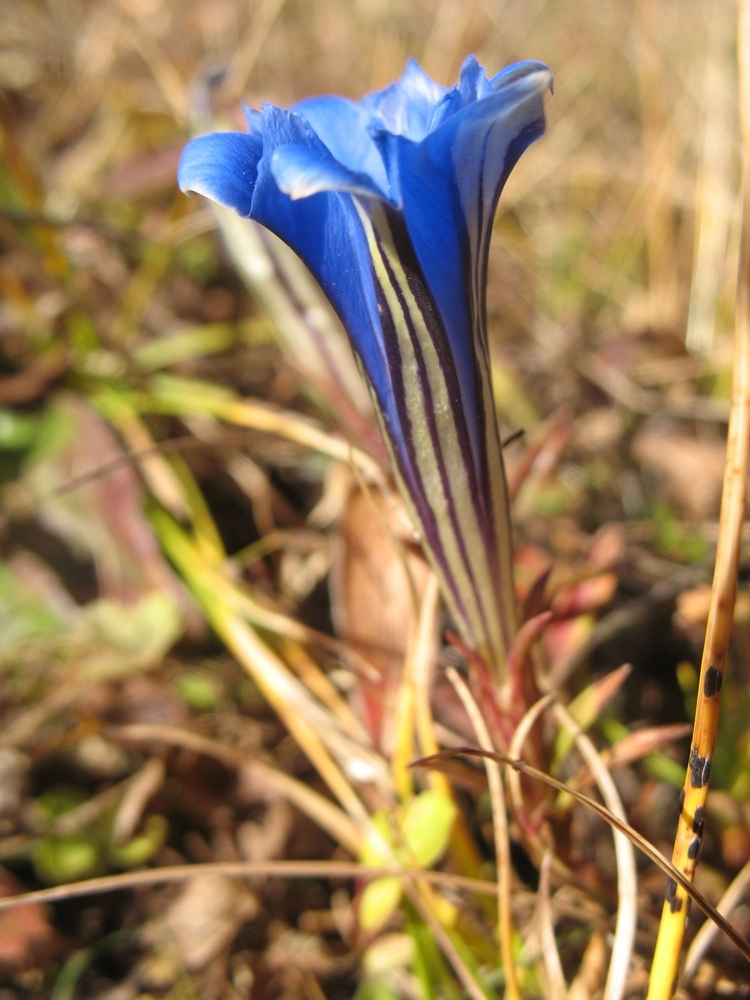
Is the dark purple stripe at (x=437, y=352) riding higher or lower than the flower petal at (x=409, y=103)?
lower

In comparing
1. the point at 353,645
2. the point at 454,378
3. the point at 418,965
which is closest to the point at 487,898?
the point at 418,965

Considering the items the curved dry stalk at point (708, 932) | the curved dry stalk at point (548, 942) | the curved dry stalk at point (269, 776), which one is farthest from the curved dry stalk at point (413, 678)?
the curved dry stalk at point (708, 932)

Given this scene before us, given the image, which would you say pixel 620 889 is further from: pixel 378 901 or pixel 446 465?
pixel 446 465

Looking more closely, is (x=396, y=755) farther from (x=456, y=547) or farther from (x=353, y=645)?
(x=456, y=547)

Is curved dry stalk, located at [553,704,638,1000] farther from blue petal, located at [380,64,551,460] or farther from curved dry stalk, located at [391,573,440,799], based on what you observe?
blue petal, located at [380,64,551,460]

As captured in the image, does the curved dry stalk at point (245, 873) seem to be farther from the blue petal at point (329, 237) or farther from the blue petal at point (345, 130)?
the blue petal at point (345, 130)

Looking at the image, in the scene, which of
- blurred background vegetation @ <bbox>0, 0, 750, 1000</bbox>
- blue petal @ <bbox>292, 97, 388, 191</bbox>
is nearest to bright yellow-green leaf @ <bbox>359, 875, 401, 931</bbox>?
blurred background vegetation @ <bbox>0, 0, 750, 1000</bbox>
